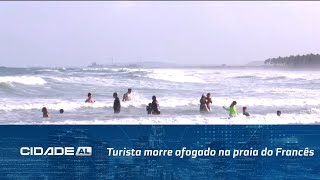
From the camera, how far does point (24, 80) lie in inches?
146

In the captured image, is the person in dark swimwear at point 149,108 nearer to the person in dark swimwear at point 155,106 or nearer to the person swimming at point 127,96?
the person in dark swimwear at point 155,106

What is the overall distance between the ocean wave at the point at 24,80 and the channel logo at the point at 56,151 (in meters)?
0.50

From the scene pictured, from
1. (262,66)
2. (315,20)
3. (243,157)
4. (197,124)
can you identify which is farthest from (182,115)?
(315,20)

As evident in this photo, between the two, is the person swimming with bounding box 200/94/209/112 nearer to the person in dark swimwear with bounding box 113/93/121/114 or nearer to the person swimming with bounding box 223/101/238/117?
the person swimming with bounding box 223/101/238/117

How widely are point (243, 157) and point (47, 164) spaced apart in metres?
1.37

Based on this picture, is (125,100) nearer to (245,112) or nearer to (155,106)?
(155,106)

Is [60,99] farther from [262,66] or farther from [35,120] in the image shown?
[262,66]

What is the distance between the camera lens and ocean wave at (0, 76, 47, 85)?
3.59 meters

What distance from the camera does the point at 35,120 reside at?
3.48 metres

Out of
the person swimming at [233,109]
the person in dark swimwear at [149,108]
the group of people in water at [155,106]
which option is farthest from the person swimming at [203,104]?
the person in dark swimwear at [149,108]

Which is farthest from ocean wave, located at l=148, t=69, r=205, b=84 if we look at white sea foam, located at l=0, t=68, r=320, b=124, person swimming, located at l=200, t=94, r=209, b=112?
person swimming, located at l=200, t=94, r=209, b=112

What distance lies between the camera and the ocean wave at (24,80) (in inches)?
141

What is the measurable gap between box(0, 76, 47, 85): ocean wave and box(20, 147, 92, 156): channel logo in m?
0.50

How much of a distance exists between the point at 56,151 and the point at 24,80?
624mm
